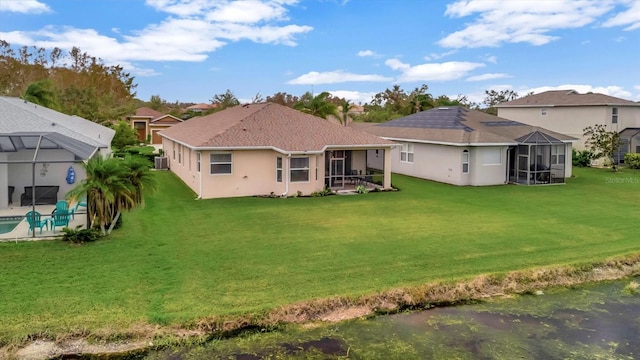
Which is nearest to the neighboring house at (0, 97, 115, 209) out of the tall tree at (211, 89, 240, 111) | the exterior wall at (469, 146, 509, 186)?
the exterior wall at (469, 146, 509, 186)

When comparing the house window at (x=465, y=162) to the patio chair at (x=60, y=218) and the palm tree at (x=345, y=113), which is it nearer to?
the palm tree at (x=345, y=113)

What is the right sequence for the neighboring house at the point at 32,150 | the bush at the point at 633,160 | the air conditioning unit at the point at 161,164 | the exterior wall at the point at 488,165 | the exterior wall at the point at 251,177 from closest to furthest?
the neighboring house at the point at 32,150 < the exterior wall at the point at 251,177 < the exterior wall at the point at 488,165 < the air conditioning unit at the point at 161,164 < the bush at the point at 633,160

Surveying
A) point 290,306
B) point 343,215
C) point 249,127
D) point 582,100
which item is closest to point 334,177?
point 249,127

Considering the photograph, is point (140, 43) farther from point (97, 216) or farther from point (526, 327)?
point (526, 327)

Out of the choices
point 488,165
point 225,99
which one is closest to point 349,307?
point 488,165

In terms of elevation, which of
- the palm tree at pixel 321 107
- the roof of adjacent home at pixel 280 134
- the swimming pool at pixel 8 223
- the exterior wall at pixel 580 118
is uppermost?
the palm tree at pixel 321 107

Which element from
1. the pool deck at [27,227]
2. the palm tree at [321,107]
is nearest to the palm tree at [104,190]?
the pool deck at [27,227]
